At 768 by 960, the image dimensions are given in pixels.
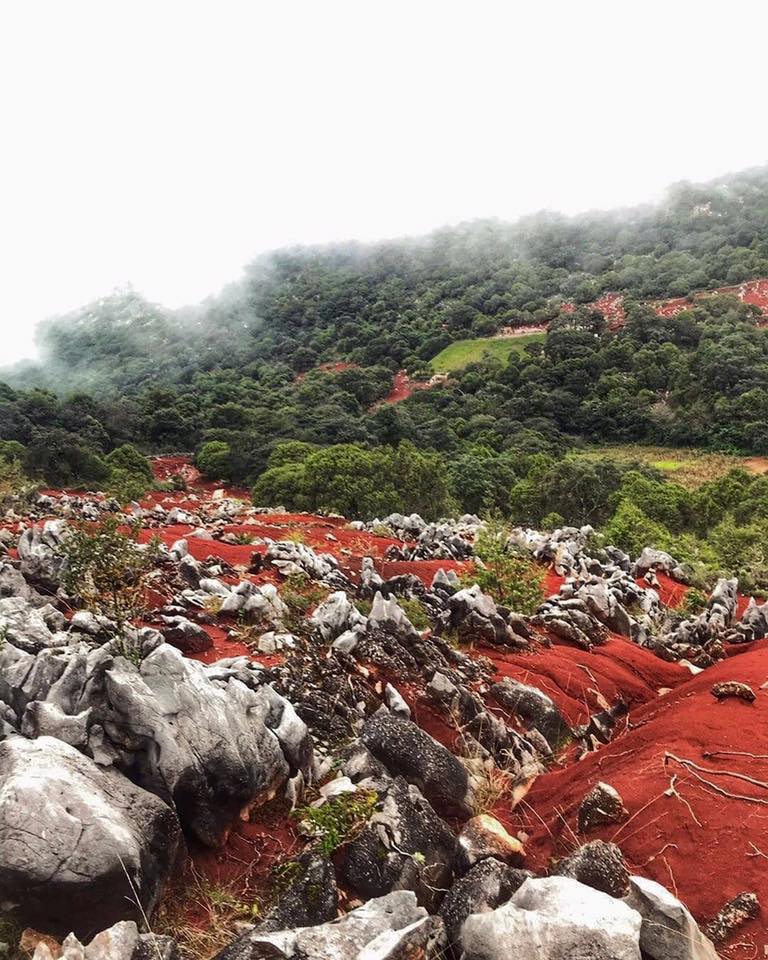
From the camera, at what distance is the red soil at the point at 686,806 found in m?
4.62

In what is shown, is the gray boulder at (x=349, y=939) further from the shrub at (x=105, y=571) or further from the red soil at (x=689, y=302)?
the red soil at (x=689, y=302)

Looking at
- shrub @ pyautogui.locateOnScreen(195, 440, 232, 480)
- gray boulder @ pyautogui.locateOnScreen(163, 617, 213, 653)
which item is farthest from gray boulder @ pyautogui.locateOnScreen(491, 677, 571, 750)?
shrub @ pyautogui.locateOnScreen(195, 440, 232, 480)

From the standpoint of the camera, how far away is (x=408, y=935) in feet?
11.9

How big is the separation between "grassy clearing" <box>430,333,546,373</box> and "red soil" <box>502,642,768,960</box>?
92.4 metres

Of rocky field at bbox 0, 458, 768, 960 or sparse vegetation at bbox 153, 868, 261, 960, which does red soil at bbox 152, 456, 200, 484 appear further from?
sparse vegetation at bbox 153, 868, 261, 960

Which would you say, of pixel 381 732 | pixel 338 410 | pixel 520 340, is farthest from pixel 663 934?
pixel 520 340

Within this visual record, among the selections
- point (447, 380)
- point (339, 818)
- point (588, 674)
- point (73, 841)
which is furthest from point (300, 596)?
point (447, 380)

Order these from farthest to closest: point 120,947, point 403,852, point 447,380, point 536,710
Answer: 1. point 447,380
2. point 536,710
3. point 403,852
4. point 120,947

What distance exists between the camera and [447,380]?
314ft

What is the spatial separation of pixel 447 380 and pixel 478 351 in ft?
39.1

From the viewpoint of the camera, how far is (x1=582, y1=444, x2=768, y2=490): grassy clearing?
56.5m

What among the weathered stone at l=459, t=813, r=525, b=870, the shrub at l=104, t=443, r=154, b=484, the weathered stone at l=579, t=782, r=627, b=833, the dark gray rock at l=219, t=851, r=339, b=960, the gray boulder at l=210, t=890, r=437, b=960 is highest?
the gray boulder at l=210, t=890, r=437, b=960

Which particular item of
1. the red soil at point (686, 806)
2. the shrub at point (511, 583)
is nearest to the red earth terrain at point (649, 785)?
the red soil at point (686, 806)

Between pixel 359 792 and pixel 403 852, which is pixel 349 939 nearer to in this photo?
pixel 403 852
